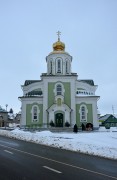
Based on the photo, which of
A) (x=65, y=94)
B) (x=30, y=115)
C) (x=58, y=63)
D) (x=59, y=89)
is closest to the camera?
(x=30, y=115)

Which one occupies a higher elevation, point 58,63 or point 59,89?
point 58,63

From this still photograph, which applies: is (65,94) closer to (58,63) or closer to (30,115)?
(58,63)

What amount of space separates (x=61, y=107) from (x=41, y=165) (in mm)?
26093

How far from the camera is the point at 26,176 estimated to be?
7.69 meters

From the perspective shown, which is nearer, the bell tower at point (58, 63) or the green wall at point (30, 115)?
the green wall at point (30, 115)

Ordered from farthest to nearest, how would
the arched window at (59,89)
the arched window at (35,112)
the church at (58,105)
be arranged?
the arched window at (59,89) < the arched window at (35,112) < the church at (58,105)

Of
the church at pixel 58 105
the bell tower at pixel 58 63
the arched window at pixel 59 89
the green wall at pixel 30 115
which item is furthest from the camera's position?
the bell tower at pixel 58 63

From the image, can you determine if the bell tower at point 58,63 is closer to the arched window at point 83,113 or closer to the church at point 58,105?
the church at point 58,105

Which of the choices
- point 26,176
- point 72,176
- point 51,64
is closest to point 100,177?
point 72,176

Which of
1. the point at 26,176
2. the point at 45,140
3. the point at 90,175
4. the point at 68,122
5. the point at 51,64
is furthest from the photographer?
the point at 51,64

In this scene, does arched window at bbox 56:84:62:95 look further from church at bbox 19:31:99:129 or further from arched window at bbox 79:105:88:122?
arched window at bbox 79:105:88:122

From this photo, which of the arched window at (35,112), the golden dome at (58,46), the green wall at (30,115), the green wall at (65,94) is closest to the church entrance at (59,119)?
the green wall at (65,94)

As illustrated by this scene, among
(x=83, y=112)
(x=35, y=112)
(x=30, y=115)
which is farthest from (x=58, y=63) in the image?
(x=30, y=115)

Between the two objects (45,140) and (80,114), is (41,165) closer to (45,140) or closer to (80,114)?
(45,140)
